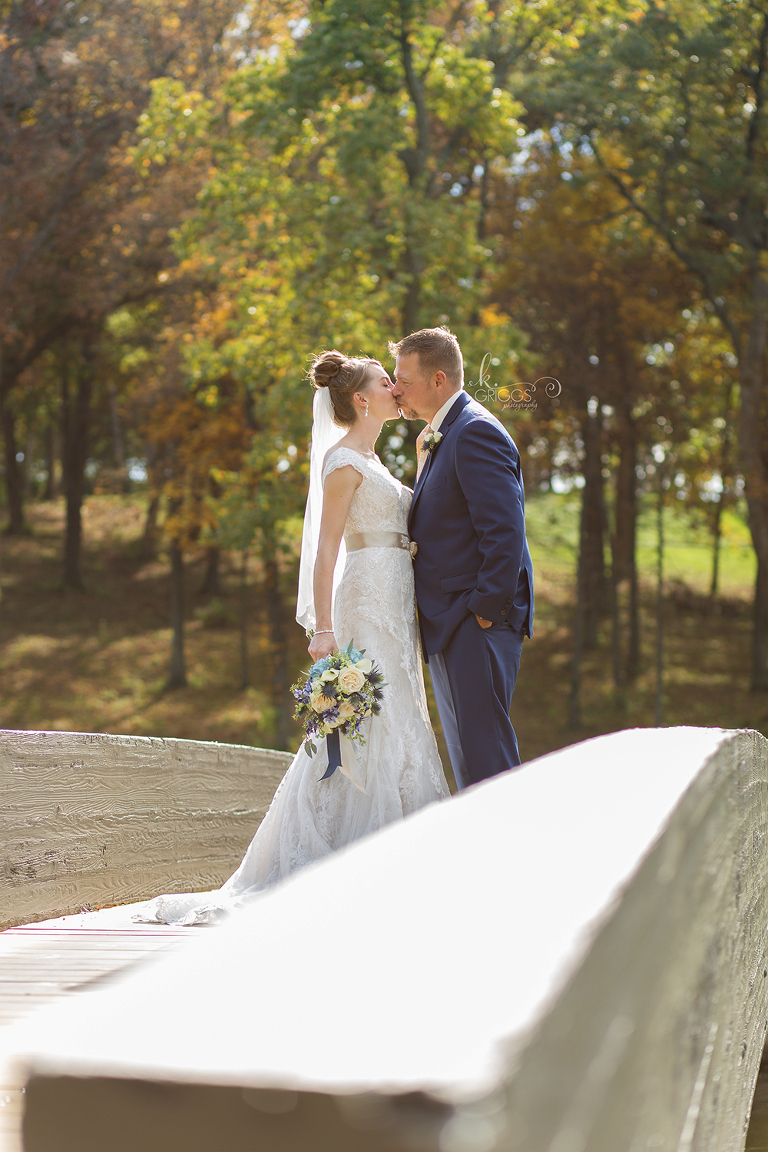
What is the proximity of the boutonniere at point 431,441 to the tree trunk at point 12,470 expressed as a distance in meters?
Result: 16.6

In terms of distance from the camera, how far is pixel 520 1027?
35.6 inches

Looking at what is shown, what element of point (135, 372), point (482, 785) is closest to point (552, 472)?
point (135, 372)

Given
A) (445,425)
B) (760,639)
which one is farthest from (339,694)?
(760,639)

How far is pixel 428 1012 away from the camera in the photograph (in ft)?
3.15

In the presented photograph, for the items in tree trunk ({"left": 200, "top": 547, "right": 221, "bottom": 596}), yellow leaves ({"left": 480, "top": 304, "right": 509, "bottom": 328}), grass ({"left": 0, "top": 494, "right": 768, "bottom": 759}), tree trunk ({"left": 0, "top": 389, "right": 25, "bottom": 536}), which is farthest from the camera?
tree trunk ({"left": 200, "top": 547, "right": 221, "bottom": 596})

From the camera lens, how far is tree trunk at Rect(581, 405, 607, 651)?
15.5 meters

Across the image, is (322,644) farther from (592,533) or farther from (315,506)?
(592,533)

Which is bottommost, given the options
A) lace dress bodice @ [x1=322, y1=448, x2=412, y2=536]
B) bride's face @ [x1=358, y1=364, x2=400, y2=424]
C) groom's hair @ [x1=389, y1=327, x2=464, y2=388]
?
lace dress bodice @ [x1=322, y1=448, x2=412, y2=536]

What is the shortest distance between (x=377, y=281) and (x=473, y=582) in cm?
768

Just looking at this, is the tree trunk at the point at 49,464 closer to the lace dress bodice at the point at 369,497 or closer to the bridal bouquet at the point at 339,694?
the lace dress bodice at the point at 369,497

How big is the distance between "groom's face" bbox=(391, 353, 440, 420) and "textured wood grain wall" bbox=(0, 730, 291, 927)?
1.74 metres

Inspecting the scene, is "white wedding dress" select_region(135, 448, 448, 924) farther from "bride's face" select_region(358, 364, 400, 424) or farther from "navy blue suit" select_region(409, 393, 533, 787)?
"bride's face" select_region(358, 364, 400, 424)

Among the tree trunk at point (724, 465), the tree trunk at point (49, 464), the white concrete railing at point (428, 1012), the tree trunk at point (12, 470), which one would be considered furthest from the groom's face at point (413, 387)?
the tree trunk at point (49, 464)

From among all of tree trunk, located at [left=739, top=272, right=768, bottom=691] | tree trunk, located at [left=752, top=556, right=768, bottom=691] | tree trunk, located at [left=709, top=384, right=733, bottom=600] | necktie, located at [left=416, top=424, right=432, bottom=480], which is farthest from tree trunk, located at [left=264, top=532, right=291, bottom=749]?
necktie, located at [left=416, top=424, right=432, bottom=480]
